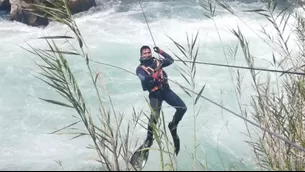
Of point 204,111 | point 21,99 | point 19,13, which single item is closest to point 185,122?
point 204,111

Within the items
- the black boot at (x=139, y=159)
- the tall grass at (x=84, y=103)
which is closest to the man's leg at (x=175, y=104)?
the black boot at (x=139, y=159)

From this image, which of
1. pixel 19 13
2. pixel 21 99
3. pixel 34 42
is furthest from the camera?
pixel 19 13

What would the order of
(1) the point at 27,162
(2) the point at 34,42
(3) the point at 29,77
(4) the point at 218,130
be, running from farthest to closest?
(2) the point at 34,42 → (3) the point at 29,77 → (4) the point at 218,130 → (1) the point at 27,162

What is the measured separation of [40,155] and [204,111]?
2.20 m

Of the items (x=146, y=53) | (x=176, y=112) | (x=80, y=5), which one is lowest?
(x=80, y=5)

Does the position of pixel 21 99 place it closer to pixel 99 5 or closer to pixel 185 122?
pixel 185 122

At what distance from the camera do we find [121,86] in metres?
6.94

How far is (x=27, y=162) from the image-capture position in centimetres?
495

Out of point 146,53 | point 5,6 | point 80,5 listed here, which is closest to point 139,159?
point 146,53

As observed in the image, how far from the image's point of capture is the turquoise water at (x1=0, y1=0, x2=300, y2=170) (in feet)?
16.3

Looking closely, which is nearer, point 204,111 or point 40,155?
point 40,155

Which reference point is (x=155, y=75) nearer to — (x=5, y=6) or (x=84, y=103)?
Answer: (x=84, y=103)

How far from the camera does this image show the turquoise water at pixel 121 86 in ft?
16.3

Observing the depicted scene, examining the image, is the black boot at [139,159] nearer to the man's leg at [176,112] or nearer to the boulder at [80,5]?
the man's leg at [176,112]
